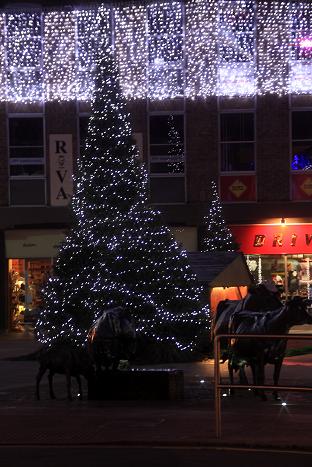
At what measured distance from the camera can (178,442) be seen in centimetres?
1096

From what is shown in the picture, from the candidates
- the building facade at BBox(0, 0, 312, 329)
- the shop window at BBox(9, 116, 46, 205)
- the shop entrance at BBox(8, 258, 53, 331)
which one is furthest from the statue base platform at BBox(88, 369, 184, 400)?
the shop entrance at BBox(8, 258, 53, 331)

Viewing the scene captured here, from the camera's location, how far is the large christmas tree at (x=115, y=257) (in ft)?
77.7

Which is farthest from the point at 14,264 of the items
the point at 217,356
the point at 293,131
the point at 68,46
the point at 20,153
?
the point at 217,356

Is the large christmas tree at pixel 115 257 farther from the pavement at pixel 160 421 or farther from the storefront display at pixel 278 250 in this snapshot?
the storefront display at pixel 278 250

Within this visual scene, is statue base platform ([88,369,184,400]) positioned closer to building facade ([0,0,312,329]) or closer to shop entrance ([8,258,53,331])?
building facade ([0,0,312,329])

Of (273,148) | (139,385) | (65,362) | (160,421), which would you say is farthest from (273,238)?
(160,421)

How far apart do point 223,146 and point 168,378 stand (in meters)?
22.6

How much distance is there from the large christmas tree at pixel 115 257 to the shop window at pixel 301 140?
41.6 ft

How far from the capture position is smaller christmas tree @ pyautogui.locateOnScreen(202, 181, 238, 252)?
3403cm

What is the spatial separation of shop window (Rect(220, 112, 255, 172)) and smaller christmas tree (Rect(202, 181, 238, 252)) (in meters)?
2.74

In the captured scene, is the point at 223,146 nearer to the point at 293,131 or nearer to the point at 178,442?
the point at 293,131

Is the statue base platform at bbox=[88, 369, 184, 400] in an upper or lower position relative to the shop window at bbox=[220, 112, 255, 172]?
lower

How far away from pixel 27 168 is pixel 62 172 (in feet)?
4.90

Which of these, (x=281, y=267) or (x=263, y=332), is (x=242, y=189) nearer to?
(x=281, y=267)
